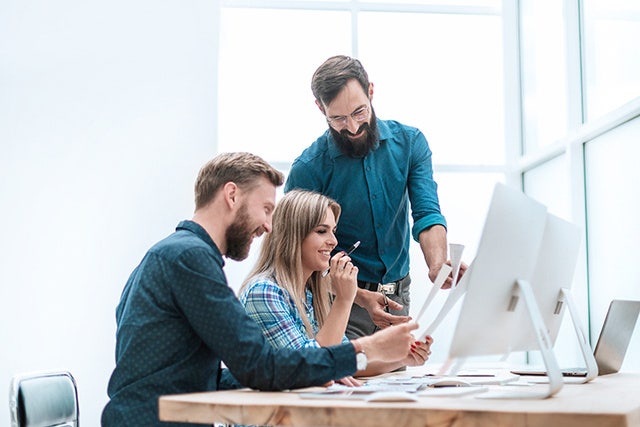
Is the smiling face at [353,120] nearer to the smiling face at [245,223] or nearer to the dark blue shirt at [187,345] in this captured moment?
the smiling face at [245,223]

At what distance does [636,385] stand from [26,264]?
9.94ft

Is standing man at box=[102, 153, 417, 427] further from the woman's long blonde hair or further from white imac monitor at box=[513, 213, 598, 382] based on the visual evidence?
the woman's long blonde hair

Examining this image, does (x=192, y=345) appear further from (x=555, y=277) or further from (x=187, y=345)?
(x=555, y=277)

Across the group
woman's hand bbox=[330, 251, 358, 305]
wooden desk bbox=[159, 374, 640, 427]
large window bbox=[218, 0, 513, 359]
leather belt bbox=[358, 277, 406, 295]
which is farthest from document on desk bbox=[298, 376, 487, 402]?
large window bbox=[218, 0, 513, 359]

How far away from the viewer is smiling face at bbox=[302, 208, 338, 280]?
2.50 m

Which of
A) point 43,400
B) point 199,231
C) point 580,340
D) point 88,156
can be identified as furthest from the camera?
point 88,156

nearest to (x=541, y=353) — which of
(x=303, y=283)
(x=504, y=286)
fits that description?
(x=504, y=286)

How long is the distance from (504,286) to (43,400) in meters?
1.21

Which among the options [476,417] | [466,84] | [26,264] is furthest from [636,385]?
[26,264]

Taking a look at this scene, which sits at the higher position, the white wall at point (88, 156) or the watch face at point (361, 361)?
the white wall at point (88, 156)

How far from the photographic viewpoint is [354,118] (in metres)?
2.87

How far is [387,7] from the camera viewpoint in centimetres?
445

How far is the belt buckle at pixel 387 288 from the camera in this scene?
3020 mm

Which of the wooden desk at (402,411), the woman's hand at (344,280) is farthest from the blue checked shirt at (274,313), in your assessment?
the wooden desk at (402,411)
